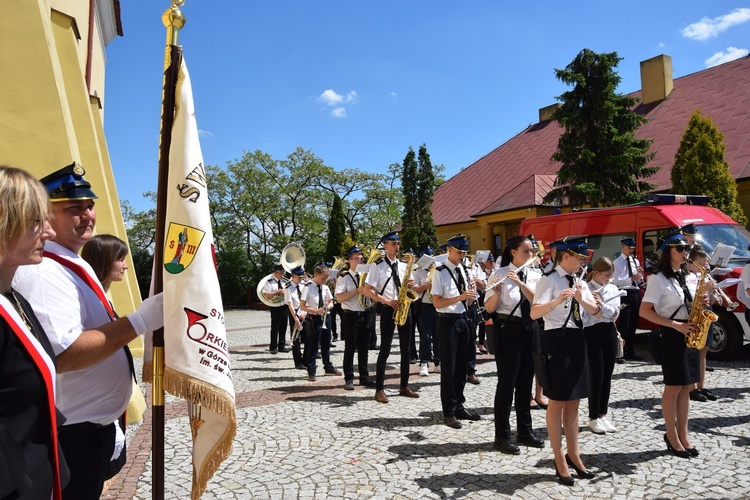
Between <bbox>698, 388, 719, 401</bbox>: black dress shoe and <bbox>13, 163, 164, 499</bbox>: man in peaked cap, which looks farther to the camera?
<bbox>698, 388, 719, 401</bbox>: black dress shoe

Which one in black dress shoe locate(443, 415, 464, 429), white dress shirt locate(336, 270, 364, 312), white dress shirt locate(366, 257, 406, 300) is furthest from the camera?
white dress shirt locate(336, 270, 364, 312)

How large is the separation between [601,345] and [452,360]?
167 cm

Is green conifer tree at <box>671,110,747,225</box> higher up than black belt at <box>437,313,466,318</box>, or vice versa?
green conifer tree at <box>671,110,747,225</box>

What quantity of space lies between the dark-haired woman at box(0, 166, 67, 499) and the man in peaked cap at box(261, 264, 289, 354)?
1117cm

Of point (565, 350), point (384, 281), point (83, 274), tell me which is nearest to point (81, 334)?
point (83, 274)

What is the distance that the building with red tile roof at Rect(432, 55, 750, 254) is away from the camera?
75.2 ft

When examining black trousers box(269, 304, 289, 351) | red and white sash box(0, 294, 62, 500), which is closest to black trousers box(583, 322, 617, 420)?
red and white sash box(0, 294, 62, 500)

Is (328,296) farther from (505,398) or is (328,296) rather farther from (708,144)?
(708,144)

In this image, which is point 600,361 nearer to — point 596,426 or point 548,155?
point 596,426

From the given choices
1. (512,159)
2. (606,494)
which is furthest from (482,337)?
(512,159)

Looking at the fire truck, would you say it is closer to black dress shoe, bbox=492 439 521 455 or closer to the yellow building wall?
black dress shoe, bbox=492 439 521 455

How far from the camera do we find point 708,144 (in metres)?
18.4

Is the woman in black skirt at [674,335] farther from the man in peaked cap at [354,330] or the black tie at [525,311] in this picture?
the man in peaked cap at [354,330]

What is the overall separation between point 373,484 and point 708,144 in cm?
1887
